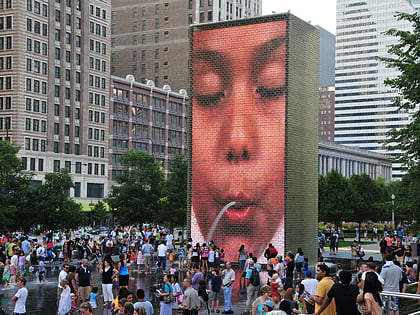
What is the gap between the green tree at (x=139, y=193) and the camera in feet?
210

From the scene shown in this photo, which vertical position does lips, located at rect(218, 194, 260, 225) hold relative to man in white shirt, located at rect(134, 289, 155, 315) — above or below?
above

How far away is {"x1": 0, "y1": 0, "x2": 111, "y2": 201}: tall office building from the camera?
85.3m

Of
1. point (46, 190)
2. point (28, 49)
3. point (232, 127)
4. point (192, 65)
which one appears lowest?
point (46, 190)

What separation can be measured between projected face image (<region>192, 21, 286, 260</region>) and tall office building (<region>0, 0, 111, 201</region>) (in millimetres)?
47669

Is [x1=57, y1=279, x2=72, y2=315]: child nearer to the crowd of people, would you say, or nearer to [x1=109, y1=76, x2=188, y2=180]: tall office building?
the crowd of people

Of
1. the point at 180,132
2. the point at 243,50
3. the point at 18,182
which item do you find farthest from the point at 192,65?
the point at 180,132

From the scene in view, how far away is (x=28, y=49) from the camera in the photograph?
86750mm

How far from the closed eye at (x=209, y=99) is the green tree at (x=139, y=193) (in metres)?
25.9

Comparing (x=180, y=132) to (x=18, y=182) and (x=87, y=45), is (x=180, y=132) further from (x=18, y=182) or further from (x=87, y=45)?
(x=18, y=182)

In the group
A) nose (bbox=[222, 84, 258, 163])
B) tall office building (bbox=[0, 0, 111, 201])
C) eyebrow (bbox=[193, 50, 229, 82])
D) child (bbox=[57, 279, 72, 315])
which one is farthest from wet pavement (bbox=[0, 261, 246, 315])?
tall office building (bbox=[0, 0, 111, 201])

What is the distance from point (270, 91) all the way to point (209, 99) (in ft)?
13.6

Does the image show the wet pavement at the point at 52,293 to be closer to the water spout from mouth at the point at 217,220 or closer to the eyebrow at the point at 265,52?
the water spout from mouth at the point at 217,220

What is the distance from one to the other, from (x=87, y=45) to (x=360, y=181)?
47426 mm

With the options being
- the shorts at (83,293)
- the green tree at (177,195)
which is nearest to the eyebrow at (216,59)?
the shorts at (83,293)
